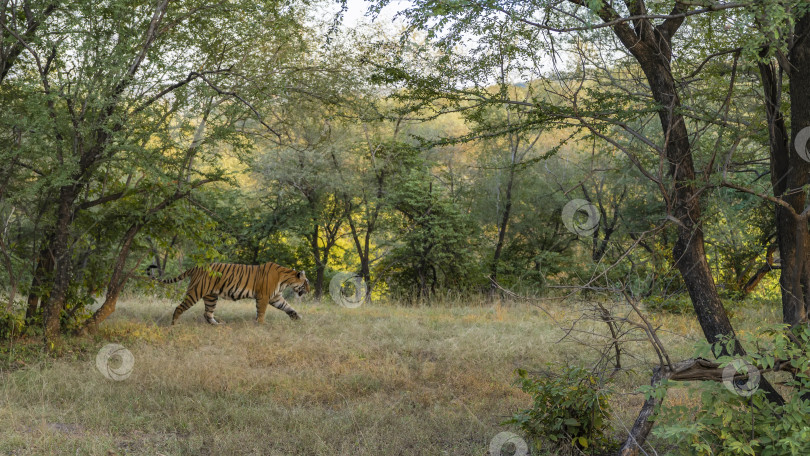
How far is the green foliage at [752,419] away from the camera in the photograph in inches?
142

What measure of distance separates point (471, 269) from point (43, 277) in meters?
11.8

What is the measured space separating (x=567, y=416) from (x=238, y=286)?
7530 millimetres

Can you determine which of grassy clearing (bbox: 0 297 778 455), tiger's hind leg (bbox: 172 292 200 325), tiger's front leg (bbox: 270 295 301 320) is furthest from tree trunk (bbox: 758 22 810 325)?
tiger's hind leg (bbox: 172 292 200 325)

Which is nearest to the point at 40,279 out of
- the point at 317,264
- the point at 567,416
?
the point at 567,416

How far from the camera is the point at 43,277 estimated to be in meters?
8.48

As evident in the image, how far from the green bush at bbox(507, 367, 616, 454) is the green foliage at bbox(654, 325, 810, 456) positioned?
3.18 ft

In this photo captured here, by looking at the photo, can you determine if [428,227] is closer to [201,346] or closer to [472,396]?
[201,346]

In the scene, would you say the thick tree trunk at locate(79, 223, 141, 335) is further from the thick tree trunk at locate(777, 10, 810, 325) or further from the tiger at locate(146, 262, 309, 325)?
the thick tree trunk at locate(777, 10, 810, 325)

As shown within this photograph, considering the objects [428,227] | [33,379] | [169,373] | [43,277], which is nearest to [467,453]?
[169,373]

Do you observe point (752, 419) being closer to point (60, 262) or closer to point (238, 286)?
point (60, 262)

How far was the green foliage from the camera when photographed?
3602mm

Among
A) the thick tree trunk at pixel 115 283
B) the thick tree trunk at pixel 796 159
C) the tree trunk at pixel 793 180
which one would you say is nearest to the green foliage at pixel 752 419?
the tree trunk at pixel 793 180

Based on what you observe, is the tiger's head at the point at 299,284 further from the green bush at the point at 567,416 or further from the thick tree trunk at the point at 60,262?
the green bush at the point at 567,416

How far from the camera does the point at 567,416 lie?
5.04 metres
